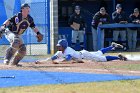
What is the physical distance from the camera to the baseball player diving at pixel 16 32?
13086 mm

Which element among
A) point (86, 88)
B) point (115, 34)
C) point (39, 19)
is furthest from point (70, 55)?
point (115, 34)

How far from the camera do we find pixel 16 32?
13.4 m

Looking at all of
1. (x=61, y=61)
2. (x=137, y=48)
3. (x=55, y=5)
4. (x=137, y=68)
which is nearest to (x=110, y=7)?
(x=137, y=48)

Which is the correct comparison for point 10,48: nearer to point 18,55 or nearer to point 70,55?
point 18,55

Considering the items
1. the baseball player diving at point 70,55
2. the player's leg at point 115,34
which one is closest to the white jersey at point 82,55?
the baseball player diving at point 70,55

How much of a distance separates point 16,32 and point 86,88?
546cm

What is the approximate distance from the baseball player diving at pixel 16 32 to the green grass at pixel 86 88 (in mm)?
4438

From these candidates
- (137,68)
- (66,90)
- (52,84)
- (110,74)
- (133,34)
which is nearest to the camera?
(66,90)

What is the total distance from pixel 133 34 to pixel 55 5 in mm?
3532

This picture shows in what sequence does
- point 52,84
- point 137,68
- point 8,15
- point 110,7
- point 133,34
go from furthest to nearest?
point 110,7, point 133,34, point 8,15, point 137,68, point 52,84

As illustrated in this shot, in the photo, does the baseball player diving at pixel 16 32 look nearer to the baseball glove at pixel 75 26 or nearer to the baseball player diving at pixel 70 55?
the baseball player diving at pixel 70 55

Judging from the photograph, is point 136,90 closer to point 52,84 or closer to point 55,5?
point 52,84

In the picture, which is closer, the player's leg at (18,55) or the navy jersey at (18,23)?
the player's leg at (18,55)

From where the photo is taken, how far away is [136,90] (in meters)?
8.20
